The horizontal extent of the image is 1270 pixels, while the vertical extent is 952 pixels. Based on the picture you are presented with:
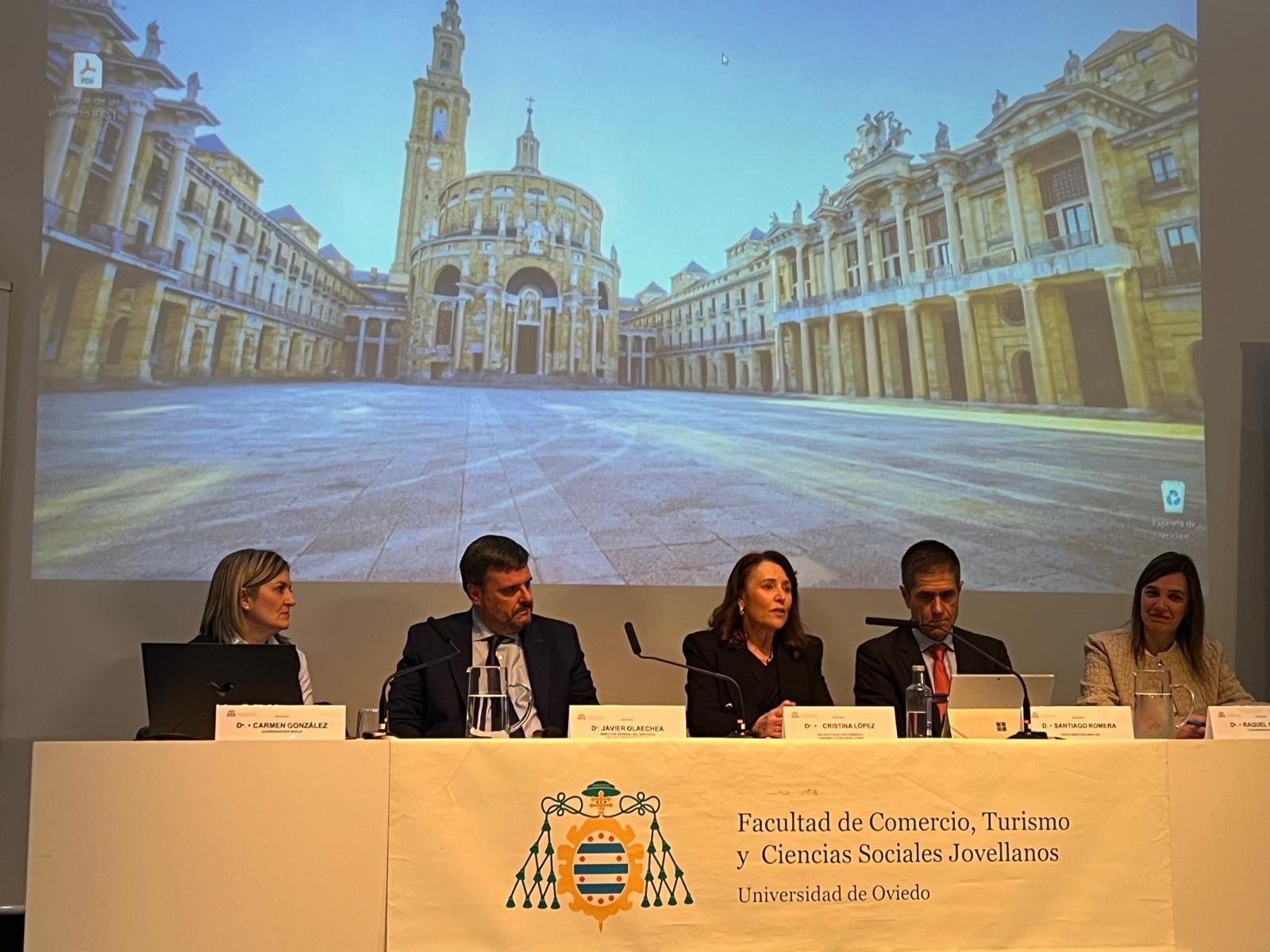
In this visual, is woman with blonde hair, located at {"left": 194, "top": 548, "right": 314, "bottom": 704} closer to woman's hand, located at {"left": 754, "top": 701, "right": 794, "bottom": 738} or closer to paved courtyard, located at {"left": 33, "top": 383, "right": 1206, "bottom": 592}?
paved courtyard, located at {"left": 33, "top": 383, "right": 1206, "bottom": 592}

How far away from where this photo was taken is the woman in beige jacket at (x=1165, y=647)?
3.03 metres

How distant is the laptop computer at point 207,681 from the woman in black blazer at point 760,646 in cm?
114

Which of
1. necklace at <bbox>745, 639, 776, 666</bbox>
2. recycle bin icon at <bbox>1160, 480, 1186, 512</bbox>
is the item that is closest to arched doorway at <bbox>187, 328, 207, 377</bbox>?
necklace at <bbox>745, 639, 776, 666</bbox>

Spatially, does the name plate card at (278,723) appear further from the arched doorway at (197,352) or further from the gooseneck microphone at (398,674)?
the arched doorway at (197,352)

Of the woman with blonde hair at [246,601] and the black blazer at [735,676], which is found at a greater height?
the woman with blonde hair at [246,601]

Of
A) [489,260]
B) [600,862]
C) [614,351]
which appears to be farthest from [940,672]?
[489,260]

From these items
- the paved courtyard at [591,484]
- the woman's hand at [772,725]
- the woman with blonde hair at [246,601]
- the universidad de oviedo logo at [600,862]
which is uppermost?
the paved courtyard at [591,484]

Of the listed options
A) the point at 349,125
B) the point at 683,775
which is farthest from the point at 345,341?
the point at 683,775

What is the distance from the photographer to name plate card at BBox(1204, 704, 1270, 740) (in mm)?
2180

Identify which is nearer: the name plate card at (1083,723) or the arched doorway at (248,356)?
the name plate card at (1083,723)

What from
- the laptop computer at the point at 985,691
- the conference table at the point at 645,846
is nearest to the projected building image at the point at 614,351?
the laptop computer at the point at 985,691

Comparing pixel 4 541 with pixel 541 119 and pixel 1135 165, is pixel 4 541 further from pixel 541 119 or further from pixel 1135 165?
pixel 1135 165

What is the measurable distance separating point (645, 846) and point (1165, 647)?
184 centimetres

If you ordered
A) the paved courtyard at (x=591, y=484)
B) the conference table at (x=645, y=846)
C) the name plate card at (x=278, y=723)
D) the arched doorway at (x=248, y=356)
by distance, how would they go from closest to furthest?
the conference table at (x=645, y=846) → the name plate card at (x=278, y=723) → the paved courtyard at (x=591, y=484) → the arched doorway at (x=248, y=356)
